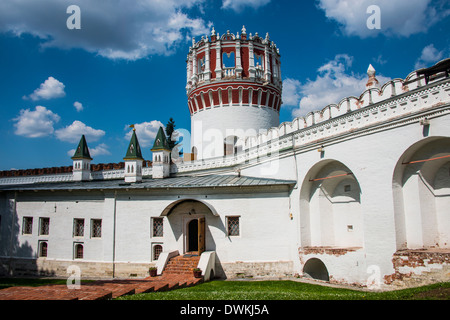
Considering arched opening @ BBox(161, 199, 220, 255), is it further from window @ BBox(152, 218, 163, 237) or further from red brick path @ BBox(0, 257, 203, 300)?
red brick path @ BBox(0, 257, 203, 300)

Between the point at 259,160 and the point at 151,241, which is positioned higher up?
the point at 259,160

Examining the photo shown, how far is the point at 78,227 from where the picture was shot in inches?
843

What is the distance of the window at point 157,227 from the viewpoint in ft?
63.8

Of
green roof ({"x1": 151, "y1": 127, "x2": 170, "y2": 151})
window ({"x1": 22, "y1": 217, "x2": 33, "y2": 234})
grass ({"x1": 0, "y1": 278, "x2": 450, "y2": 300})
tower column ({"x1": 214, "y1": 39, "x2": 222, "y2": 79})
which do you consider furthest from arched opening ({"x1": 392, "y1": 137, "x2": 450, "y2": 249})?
window ({"x1": 22, "y1": 217, "x2": 33, "y2": 234})

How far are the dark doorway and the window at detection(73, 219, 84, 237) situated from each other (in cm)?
759

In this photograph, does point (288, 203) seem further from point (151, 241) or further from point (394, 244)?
point (151, 241)

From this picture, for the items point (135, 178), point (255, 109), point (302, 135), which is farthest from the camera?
point (255, 109)

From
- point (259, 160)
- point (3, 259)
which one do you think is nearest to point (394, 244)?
point (259, 160)

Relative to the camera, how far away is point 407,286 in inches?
434

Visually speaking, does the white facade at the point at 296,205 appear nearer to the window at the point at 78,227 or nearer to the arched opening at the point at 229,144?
the window at the point at 78,227

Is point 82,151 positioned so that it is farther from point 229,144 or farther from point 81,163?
point 229,144

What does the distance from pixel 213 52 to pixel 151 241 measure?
15.5 meters

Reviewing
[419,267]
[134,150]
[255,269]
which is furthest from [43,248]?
[419,267]
